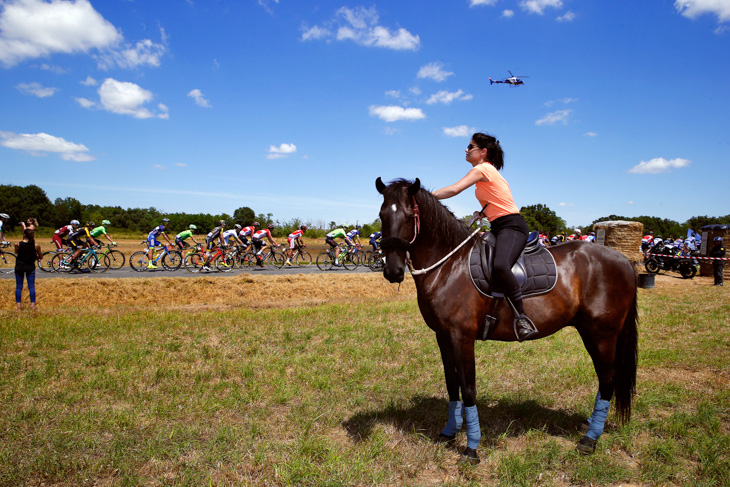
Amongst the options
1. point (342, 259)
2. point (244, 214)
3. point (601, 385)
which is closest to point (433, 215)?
point (601, 385)

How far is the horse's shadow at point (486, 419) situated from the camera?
13.9ft

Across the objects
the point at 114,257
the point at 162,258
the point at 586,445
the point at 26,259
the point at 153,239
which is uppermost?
the point at 153,239

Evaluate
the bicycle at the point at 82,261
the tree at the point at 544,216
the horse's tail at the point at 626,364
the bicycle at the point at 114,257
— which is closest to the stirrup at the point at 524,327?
the horse's tail at the point at 626,364

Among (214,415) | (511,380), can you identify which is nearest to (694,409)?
(511,380)

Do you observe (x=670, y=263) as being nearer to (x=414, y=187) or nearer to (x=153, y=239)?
(x=414, y=187)

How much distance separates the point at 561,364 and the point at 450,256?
3669 millimetres

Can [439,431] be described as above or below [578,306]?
below

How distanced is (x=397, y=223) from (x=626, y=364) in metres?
2.91

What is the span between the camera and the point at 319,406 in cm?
475

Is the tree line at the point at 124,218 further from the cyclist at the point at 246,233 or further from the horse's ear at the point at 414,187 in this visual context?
the horse's ear at the point at 414,187

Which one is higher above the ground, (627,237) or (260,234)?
(627,237)

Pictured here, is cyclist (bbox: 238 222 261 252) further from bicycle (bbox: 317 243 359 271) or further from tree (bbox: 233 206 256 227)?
tree (bbox: 233 206 256 227)

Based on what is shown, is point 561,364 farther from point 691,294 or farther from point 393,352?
point 691,294

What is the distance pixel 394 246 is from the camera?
137 inches
